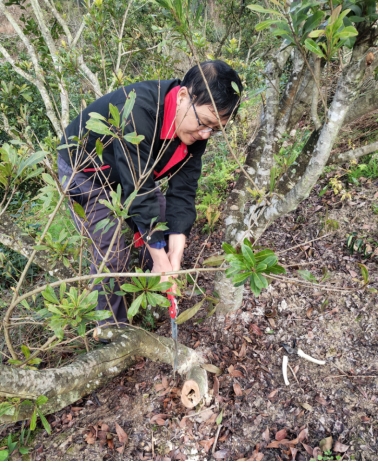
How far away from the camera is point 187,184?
220cm

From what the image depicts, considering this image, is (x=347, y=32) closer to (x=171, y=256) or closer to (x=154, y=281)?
(x=154, y=281)

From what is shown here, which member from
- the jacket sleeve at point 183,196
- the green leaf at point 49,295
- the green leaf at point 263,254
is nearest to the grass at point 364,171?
the jacket sleeve at point 183,196

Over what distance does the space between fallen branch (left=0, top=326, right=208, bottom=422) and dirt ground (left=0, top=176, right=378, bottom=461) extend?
13cm

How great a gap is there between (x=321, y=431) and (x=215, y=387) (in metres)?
0.60

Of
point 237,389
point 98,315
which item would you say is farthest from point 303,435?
point 98,315

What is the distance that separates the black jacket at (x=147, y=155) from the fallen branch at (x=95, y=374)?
691mm

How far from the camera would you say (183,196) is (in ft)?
7.21

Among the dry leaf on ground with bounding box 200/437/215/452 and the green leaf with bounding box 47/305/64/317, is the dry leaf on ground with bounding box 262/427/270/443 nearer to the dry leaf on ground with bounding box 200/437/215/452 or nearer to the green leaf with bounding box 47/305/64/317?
the dry leaf on ground with bounding box 200/437/215/452

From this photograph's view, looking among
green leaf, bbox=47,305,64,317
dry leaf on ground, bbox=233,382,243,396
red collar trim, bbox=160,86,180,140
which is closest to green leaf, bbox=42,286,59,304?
green leaf, bbox=47,305,64,317

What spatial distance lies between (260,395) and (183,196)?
4.39ft

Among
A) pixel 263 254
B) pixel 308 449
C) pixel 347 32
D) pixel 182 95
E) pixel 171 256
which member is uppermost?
pixel 347 32

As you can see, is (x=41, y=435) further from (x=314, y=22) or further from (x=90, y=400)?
(x=314, y=22)

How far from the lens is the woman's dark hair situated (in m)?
1.50

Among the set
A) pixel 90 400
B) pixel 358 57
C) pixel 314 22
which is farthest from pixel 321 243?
pixel 90 400
